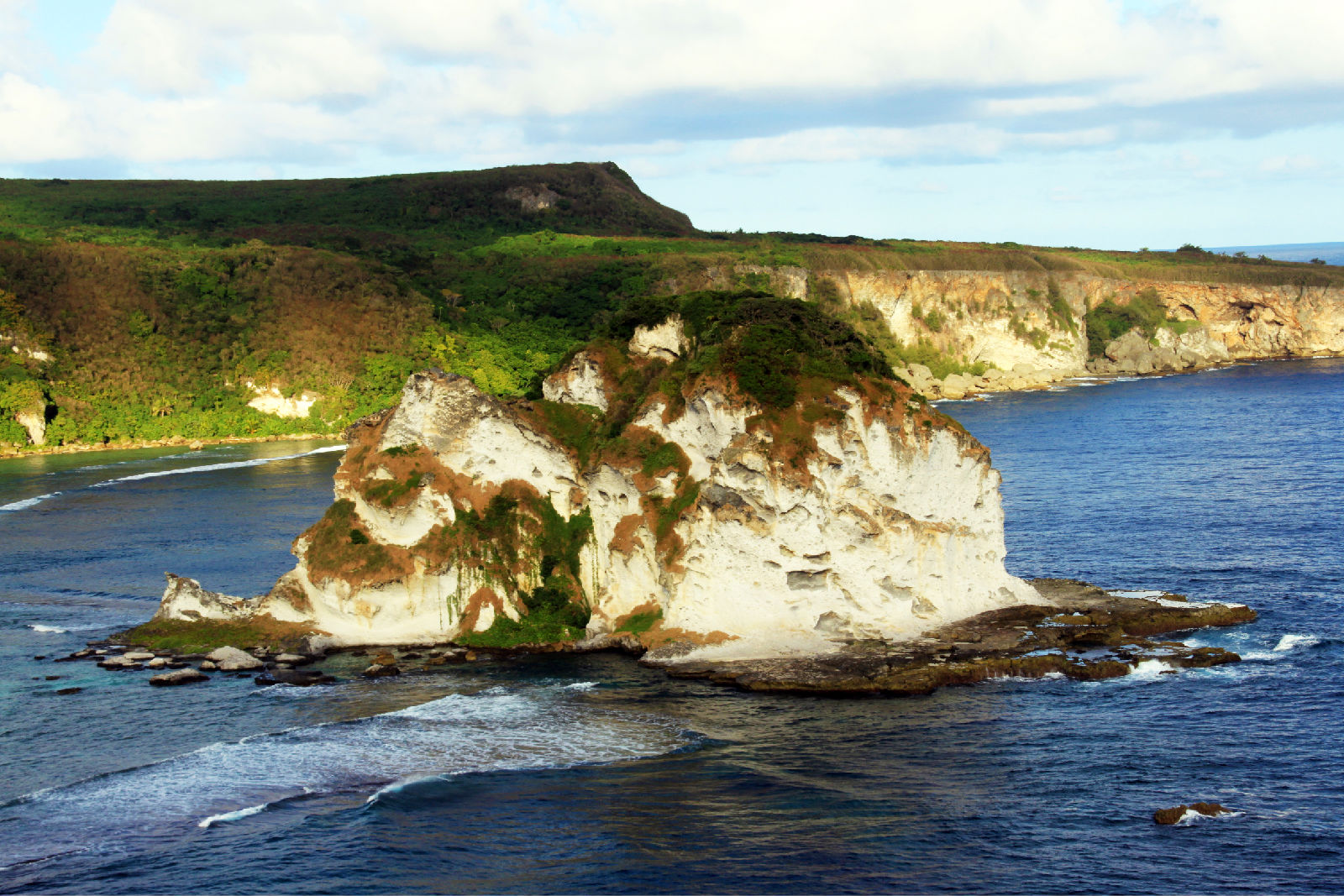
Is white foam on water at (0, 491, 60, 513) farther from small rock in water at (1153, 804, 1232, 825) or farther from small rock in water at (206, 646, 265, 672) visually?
small rock in water at (1153, 804, 1232, 825)

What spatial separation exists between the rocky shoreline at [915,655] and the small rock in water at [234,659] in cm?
4

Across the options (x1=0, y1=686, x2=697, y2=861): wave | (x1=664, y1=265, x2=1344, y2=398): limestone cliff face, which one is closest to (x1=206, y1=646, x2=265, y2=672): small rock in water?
(x1=0, y1=686, x2=697, y2=861): wave

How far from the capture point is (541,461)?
52.5 metres

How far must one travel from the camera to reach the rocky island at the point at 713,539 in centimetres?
4619

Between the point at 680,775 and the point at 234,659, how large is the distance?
21.5m

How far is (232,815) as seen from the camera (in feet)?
112

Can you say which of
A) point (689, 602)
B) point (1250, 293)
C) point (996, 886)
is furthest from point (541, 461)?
point (1250, 293)

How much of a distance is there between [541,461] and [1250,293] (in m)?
162

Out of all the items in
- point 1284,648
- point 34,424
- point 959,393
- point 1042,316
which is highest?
point 1042,316

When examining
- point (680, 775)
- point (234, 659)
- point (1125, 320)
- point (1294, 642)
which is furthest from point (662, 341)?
point (1125, 320)

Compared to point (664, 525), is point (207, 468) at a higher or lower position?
lower

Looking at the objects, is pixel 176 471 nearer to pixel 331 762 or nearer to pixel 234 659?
pixel 234 659

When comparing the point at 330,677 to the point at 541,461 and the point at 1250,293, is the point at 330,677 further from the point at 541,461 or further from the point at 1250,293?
the point at 1250,293

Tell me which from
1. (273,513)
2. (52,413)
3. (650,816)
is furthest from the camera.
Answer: (52,413)
